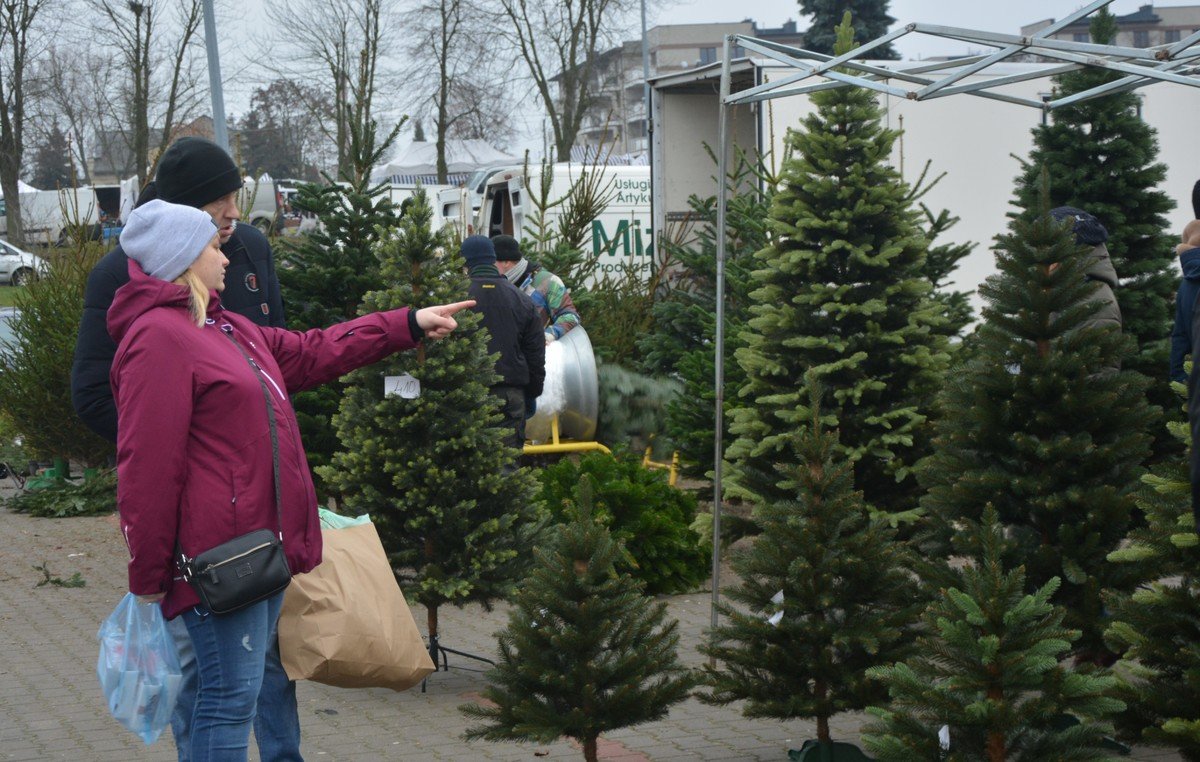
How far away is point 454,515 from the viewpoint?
624 cm

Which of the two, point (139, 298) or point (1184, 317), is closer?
point (139, 298)

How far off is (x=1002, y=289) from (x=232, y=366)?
2.64 m

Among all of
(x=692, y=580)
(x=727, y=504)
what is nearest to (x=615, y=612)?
(x=692, y=580)

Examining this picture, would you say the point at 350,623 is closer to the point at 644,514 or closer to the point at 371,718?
the point at 371,718

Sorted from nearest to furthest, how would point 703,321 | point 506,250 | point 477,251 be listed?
point 477,251, point 506,250, point 703,321

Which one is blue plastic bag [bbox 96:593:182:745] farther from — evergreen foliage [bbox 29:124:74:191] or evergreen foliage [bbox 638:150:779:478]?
evergreen foliage [bbox 29:124:74:191]

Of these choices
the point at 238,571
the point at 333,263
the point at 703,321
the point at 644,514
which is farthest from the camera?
the point at 703,321

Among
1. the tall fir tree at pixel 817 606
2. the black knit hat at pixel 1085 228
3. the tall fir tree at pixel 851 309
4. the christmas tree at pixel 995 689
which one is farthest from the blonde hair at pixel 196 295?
the black knit hat at pixel 1085 228

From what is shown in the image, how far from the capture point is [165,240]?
3793 mm

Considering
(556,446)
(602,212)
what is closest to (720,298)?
(556,446)

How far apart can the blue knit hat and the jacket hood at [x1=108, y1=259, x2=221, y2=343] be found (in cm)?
428

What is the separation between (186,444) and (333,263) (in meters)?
5.68

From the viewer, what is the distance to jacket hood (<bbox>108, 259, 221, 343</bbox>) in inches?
147

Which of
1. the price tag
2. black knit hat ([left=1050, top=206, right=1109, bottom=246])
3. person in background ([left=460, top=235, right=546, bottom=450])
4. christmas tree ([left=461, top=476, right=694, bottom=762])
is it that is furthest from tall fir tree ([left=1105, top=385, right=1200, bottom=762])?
person in background ([left=460, top=235, right=546, bottom=450])
